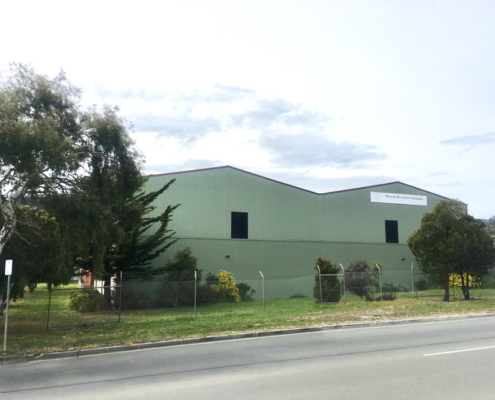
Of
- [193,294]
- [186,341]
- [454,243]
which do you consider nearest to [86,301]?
[193,294]

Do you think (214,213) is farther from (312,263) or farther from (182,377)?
(182,377)

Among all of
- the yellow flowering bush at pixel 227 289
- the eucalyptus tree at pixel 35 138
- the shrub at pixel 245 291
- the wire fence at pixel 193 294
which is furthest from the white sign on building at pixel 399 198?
the eucalyptus tree at pixel 35 138

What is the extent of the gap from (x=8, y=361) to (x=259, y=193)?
25698mm

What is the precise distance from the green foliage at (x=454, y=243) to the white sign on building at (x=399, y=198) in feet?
44.9

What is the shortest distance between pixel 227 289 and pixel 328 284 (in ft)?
22.6

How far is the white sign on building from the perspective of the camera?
41.0m

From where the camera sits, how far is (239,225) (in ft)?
116

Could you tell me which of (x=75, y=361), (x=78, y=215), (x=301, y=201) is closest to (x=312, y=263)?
(x=301, y=201)

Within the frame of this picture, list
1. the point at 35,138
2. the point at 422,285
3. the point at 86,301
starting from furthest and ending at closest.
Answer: the point at 422,285, the point at 86,301, the point at 35,138

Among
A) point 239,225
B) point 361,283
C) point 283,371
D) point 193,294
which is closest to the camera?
point 283,371

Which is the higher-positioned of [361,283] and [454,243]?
[454,243]

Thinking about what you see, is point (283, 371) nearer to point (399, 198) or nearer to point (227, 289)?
point (227, 289)

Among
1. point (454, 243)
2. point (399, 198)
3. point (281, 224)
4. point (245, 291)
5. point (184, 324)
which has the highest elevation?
point (399, 198)

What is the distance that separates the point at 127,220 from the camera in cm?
2116
